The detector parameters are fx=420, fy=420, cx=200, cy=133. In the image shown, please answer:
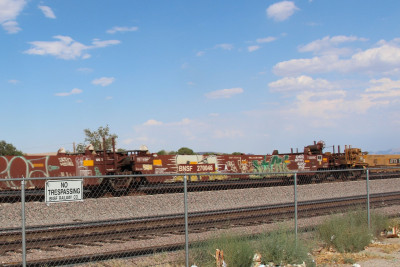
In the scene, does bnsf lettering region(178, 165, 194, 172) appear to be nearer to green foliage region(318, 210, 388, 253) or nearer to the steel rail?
the steel rail

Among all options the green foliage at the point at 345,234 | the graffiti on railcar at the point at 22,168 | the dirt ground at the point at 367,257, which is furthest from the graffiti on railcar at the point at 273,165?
the dirt ground at the point at 367,257

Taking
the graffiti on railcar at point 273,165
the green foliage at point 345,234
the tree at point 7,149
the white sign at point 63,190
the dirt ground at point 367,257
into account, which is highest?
the tree at point 7,149

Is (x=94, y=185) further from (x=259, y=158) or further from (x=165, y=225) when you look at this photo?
(x=259, y=158)

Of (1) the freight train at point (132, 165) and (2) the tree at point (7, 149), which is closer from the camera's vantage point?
(1) the freight train at point (132, 165)

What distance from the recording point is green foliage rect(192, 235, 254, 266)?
307 inches

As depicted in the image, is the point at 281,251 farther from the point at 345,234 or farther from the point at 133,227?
the point at 133,227

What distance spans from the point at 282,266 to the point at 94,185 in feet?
51.4

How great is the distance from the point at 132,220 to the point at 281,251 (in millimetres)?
5456

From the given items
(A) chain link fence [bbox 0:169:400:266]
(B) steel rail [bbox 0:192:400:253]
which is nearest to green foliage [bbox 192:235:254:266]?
(A) chain link fence [bbox 0:169:400:266]

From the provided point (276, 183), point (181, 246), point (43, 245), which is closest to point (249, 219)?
point (181, 246)

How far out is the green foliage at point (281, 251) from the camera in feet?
27.2

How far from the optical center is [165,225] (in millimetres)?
11211

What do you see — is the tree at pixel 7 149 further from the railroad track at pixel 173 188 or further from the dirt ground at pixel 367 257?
the dirt ground at pixel 367 257

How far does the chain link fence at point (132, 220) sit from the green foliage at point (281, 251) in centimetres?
97
